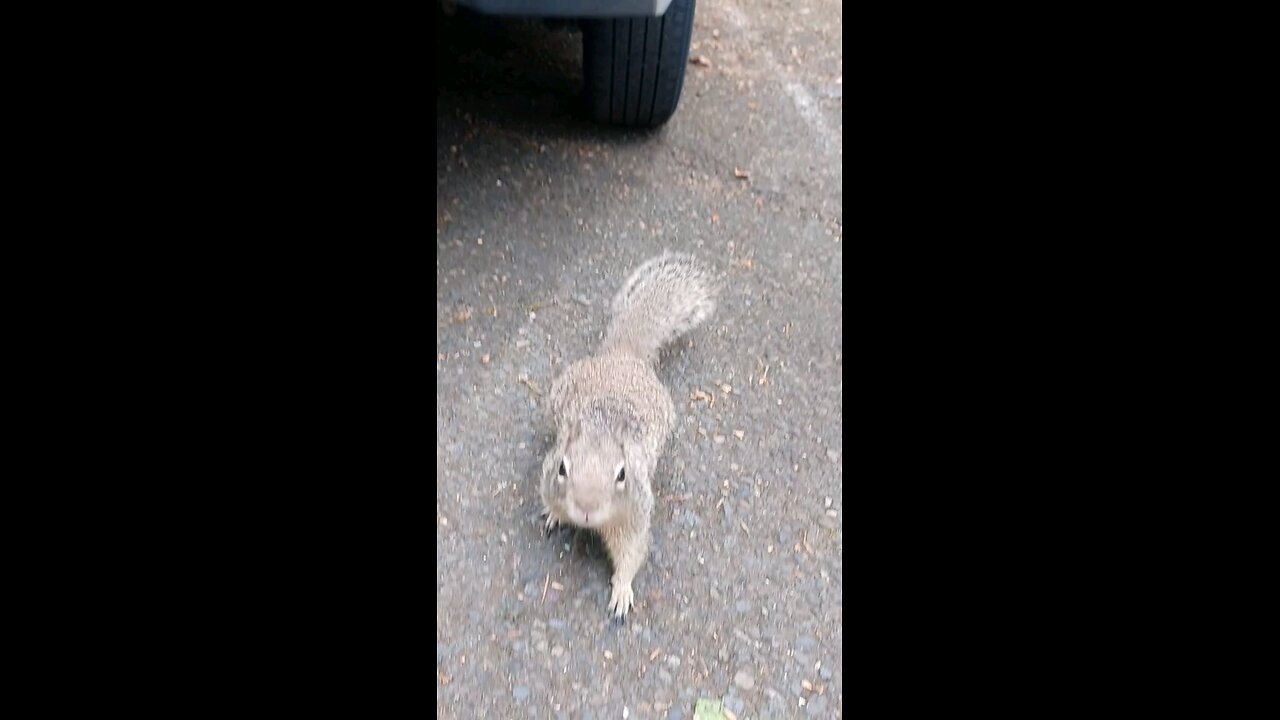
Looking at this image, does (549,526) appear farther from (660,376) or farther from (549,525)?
(660,376)

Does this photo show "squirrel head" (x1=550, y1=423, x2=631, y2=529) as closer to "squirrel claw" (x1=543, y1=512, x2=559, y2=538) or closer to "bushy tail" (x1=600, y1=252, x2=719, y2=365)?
"squirrel claw" (x1=543, y1=512, x2=559, y2=538)

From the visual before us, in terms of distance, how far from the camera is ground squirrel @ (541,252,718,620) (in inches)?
80.0

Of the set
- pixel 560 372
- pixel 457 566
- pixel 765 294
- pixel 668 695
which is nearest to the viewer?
pixel 668 695

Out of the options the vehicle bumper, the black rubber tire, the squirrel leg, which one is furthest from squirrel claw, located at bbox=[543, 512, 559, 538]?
the black rubber tire

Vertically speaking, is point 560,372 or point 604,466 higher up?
point 604,466

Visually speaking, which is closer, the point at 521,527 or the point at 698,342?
the point at 521,527

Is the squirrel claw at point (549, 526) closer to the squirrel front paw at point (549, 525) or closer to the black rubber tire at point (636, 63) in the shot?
the squirrel front paw at point (549, 525)

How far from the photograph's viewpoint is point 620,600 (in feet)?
6.97

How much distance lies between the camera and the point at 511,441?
249 centimetres

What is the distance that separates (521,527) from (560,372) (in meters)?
0.55

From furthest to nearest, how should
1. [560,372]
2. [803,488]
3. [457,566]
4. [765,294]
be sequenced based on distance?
[765,294], [560,372], [803,488], [457,566]

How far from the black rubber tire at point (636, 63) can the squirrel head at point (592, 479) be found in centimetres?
166

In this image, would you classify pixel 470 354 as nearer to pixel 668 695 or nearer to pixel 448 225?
pixel 448 225

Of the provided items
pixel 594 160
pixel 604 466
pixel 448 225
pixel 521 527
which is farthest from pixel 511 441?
pixel 594 160
